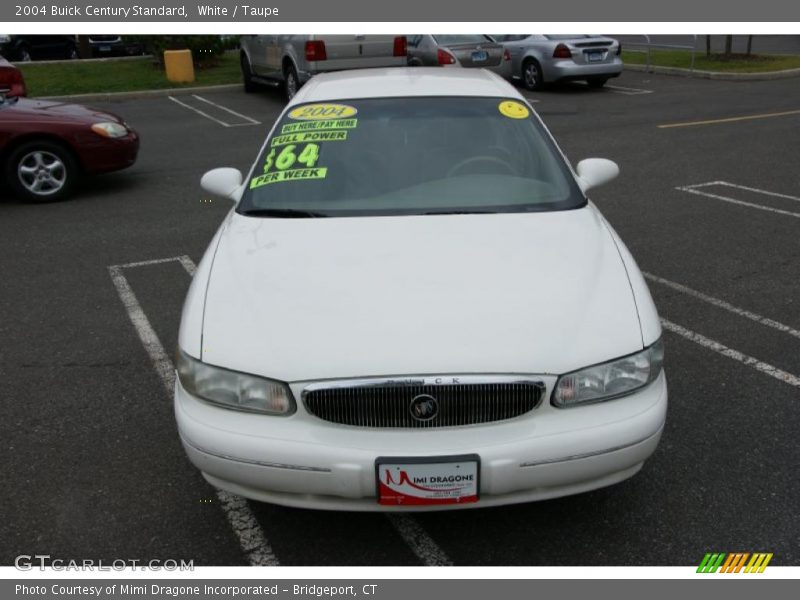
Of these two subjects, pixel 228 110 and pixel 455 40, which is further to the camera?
pixel 455 40

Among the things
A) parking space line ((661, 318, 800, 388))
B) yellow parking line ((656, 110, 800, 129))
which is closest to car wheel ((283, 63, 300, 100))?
yellow parking line ((656, 110, 800, 129))

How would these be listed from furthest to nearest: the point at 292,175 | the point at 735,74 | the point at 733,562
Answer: the point at 735,74, the point at 292,175, the point at 733,562

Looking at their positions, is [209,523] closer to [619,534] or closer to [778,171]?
[619,534]

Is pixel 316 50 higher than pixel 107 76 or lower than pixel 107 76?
higher

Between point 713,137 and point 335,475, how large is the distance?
10.1 meters

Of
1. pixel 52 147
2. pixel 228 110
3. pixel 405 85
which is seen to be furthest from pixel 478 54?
pixel 405 85

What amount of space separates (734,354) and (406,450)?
2.68 meters

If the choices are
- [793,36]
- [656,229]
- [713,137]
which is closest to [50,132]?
[656,229]

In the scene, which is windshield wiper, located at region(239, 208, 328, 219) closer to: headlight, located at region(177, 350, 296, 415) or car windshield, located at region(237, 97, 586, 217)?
car windshield, located at region(237, 97, 586, 217)

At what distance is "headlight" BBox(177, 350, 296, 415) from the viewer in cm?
273

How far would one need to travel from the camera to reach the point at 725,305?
17.3ft

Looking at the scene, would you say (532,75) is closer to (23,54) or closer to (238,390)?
(238,390)

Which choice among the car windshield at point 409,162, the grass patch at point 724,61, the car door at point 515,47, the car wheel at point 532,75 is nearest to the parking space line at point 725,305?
the car windshield at point 409,162

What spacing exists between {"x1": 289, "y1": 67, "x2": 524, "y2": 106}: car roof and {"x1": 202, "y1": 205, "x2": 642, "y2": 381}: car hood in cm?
103
